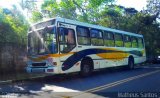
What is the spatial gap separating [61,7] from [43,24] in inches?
550

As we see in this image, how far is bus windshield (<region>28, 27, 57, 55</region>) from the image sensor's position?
13.8m

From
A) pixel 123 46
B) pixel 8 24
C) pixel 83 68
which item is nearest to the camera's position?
pixel 83 68

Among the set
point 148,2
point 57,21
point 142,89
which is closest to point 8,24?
point 57,21

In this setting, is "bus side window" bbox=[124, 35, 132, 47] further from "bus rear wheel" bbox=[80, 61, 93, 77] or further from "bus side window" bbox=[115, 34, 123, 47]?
"bus rear wheel" bbox=[80, 61, 93, 77]

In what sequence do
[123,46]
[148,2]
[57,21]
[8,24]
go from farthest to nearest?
[148,2], [123,46], [8,24], [57,21]

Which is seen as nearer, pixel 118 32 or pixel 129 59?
pixel 118 32

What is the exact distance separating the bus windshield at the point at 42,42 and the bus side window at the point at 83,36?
76.7 inches

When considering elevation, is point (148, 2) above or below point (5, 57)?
above

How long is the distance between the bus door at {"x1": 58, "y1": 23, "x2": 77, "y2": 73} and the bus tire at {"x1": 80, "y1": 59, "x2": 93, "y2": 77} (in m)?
0.89

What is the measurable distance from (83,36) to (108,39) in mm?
3402

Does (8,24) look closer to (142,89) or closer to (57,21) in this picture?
(57,21)

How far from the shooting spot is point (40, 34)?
14633 millimetres

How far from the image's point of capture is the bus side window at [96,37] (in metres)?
16.9

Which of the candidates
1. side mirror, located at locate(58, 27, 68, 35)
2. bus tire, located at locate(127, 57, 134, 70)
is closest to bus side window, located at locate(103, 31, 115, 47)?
bus tire, located at locate(127, 57, 134, 70)
